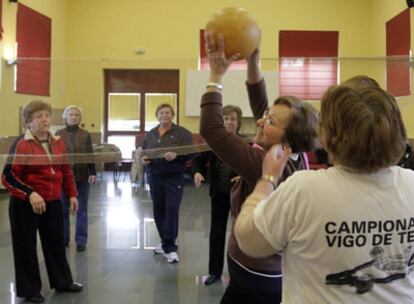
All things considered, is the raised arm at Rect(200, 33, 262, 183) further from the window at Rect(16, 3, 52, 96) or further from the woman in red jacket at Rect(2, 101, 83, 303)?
the window at Rect(16, 3, 52, 96)

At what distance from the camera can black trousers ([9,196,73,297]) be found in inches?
121

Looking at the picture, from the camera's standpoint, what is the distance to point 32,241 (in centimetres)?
311

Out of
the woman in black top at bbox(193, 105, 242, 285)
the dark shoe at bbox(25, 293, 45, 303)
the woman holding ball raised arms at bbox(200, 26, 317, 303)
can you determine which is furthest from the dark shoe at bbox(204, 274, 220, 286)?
the woman holding ball raised arms at bbox(200, 26, 317, 303)

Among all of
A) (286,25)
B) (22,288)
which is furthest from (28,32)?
(22,288)

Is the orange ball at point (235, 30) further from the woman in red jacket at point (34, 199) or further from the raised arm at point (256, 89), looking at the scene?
the woman in red jacket at point (34, 199)

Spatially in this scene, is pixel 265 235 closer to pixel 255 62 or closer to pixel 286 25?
pixel 255 62

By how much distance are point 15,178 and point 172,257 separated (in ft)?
5.31

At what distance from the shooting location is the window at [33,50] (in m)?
3.98

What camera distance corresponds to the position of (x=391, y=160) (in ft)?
3.26

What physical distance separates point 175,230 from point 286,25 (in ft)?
25.7

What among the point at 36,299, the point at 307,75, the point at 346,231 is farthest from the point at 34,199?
the point at 307,75

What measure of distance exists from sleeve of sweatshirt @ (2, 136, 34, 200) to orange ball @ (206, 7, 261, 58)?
78.2 inches

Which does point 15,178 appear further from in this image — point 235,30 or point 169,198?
point 235,30

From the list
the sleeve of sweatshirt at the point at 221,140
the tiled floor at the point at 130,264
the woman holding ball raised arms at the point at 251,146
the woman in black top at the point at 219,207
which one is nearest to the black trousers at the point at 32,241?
the tiled floor at the point at 130,264
